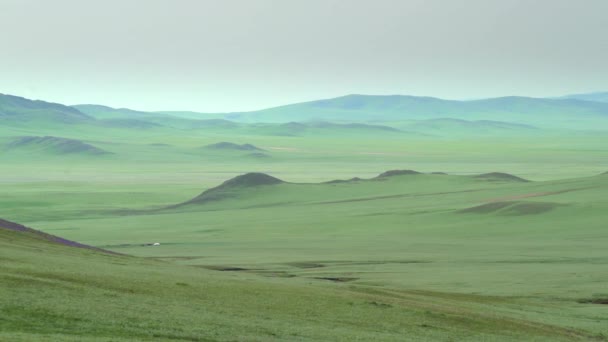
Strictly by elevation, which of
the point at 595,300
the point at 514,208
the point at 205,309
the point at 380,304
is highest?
the point at 514,208

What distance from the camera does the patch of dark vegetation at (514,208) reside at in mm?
71938

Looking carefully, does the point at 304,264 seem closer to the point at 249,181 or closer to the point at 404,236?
the point at 404,236

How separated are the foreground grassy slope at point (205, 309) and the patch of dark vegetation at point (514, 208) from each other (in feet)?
137

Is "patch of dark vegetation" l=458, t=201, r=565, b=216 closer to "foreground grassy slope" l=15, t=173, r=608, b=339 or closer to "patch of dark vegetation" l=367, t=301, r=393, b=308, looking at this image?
"foreground grassy slope" l=15, t=173, r=608, b=339

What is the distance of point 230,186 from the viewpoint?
101062 mm

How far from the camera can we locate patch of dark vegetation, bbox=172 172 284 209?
318ft

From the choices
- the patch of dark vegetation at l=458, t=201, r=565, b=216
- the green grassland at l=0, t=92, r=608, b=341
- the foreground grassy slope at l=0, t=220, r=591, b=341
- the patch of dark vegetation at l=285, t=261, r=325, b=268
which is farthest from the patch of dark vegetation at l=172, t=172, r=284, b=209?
the foreground grassy slope at l=0, t=220, r=591, b=341

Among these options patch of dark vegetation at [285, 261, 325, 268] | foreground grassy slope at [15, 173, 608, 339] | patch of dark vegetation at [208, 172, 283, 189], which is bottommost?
patch of dark vegetation at [285, 261, 325, 268]

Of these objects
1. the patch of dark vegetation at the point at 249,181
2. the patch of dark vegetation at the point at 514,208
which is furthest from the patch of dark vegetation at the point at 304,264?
the patch of dark vegetation at the point at 249,181

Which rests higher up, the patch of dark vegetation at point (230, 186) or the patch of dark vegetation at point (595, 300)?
the patch of dark vegetation at point (230, 186)

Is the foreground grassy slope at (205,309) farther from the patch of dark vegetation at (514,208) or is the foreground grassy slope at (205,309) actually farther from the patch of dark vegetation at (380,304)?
the patch of dark vegetation at (514,208)

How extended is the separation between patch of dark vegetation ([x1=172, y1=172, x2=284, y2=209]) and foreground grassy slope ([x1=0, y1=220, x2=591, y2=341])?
2577 inches

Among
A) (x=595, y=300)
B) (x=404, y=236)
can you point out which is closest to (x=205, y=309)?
(x=595, y=300)

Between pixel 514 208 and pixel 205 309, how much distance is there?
53765 millimetres
